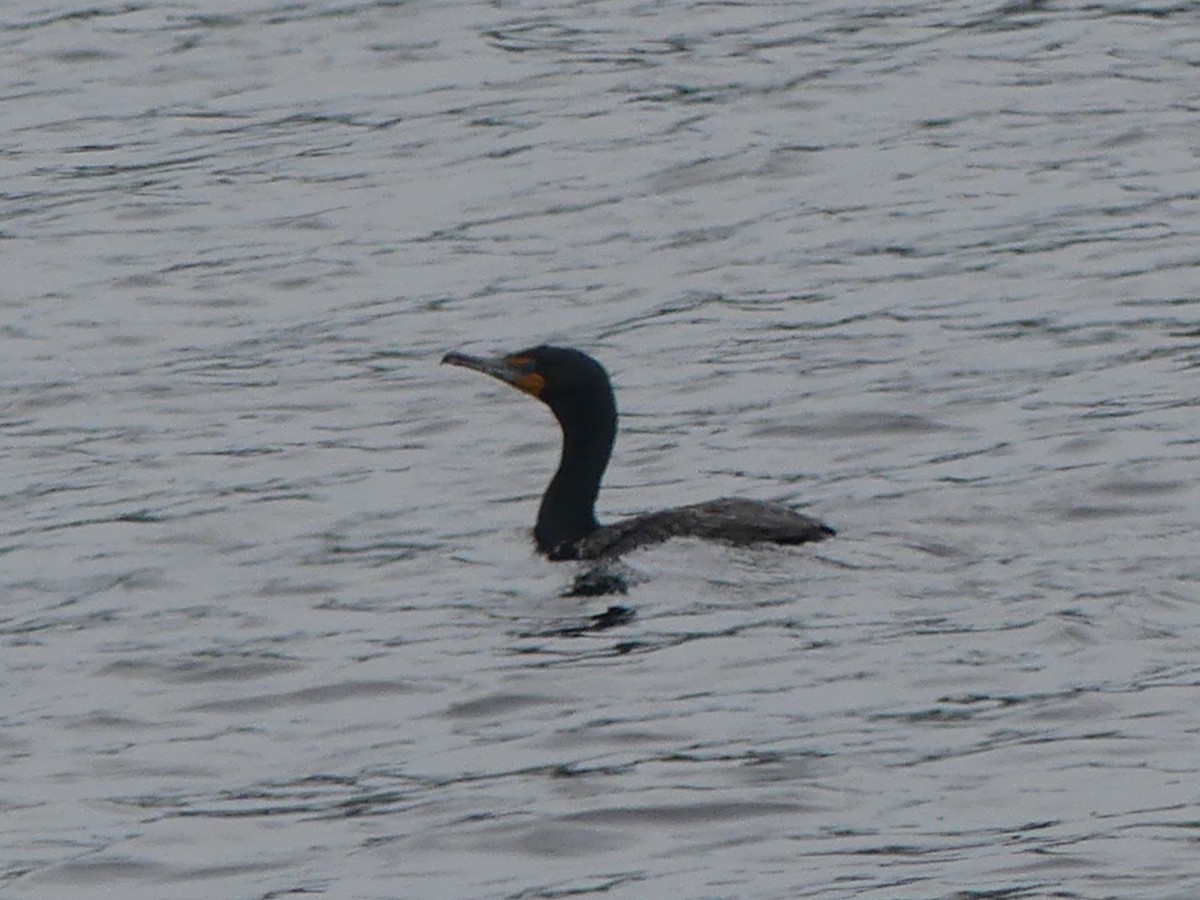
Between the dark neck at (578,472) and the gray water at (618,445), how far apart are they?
7.0 inches

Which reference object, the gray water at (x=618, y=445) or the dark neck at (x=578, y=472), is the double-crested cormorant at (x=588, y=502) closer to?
the dark neck at (x=578, y=472)

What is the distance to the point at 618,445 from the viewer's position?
1518cm

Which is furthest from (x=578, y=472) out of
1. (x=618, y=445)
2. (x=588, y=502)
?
(x=618, y=445)

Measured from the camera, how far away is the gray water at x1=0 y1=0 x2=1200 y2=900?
9.66 metres

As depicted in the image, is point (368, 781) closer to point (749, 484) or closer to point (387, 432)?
point (749, 484)

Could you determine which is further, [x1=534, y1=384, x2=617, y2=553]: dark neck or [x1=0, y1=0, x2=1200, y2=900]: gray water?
[x1=534, y1=384, x2=617, y2=553]: dark neck

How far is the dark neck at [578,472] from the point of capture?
1333 cm

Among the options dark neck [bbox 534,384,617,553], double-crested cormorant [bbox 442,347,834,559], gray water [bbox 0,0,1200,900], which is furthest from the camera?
Result: dark neck [bbox 534,384,617,553]

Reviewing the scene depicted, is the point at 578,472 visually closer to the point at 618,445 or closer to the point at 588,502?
the point at 588,502

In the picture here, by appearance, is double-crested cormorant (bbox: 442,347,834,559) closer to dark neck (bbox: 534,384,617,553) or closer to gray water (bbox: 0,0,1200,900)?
dark neck (bbox: 534,384,617,553)

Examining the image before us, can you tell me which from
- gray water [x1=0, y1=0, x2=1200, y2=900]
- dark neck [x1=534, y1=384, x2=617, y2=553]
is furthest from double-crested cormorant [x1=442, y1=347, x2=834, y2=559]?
gray water [x1=0, y1=0, x2=1200, y2=900]

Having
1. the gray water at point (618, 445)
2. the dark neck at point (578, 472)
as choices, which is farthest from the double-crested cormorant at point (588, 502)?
the gray water at point (618, 445)

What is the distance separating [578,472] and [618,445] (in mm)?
1661

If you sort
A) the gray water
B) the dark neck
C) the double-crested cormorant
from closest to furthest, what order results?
1. the gray water
2. the double-crested cormorant
3. the dark neck
